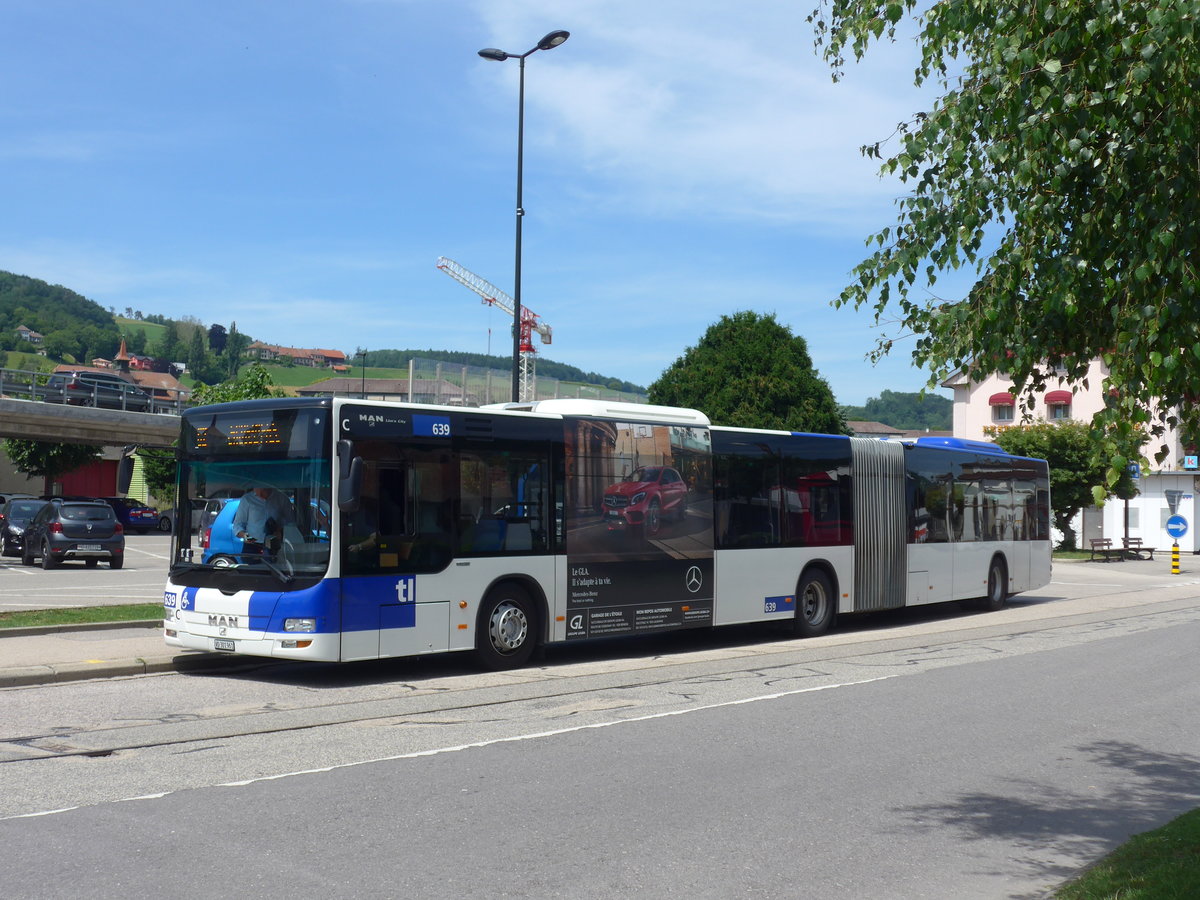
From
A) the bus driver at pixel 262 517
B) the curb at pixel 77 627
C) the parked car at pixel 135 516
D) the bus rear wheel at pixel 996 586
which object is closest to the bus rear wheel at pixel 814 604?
the bus rear wheel at pixel 996 586

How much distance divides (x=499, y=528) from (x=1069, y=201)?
27.9 feet

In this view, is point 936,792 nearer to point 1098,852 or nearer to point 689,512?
point 1098,852

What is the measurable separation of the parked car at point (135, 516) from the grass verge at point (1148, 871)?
60015 mm

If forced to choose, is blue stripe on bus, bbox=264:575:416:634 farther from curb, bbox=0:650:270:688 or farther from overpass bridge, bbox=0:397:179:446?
overpass bridge, bbox=0:397:179:446

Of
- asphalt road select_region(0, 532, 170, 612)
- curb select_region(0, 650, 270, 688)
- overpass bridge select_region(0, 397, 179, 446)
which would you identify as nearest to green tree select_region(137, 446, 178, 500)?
overpass bridge select_region(0, 397, 179, 446)

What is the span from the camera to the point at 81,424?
165ft

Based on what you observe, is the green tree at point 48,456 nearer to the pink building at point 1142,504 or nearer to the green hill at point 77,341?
the pink building at point 1142,504

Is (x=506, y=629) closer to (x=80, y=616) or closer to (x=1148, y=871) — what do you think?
(x=80, y=616)

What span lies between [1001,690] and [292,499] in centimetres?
766

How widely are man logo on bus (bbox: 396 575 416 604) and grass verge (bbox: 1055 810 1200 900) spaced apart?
756cm

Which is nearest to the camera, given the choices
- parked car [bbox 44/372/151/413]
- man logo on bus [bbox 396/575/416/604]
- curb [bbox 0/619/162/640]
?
man logo on bus [bbox 396/575/416/604]

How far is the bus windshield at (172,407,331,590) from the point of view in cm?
1177

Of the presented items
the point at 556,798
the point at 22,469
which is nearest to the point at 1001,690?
the point at 556,798

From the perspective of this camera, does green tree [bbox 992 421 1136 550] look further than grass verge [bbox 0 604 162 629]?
Yes
